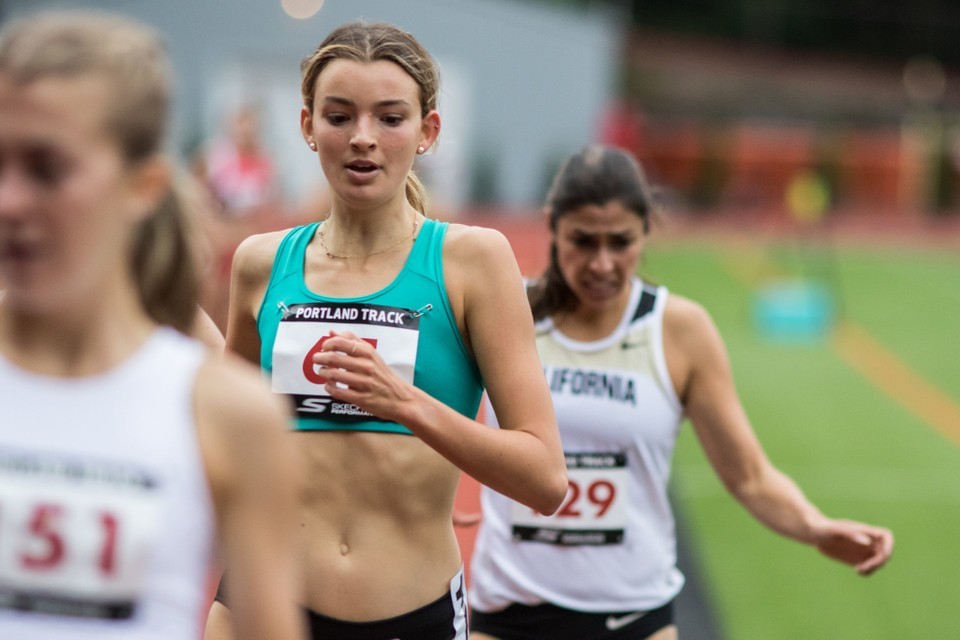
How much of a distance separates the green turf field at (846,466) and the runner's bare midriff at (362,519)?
426cm

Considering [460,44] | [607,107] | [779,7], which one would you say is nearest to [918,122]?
[779,7]

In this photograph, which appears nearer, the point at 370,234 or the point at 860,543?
the point at 370,234

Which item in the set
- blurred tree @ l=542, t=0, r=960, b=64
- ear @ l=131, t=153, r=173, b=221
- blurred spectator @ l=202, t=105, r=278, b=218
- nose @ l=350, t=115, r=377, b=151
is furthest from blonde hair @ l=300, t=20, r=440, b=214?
blurred tree @ l=542, t=0, r=960, b=64

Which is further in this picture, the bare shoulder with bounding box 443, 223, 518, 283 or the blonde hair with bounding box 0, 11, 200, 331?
the bare shoulder with bounding box 443, 223, 518, 283

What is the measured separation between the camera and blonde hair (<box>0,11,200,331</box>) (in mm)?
1562

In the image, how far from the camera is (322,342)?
270 cm

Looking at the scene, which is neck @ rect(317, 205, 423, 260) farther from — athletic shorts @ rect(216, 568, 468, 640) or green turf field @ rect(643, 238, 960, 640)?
green turf field @ rect(643, 238, 960, 640)

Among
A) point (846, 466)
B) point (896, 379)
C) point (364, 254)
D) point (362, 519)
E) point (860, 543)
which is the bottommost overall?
point (896, 379)

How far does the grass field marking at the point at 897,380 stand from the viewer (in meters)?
12.0

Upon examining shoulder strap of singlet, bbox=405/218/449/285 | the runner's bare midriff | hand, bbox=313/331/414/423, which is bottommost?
the runner's bare midriff

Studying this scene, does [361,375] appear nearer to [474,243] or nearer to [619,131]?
[474,243]

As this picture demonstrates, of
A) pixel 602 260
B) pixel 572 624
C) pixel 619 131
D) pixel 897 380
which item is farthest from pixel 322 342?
pixel 619 131

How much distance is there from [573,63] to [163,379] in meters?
27.9

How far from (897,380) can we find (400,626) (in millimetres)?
11728
